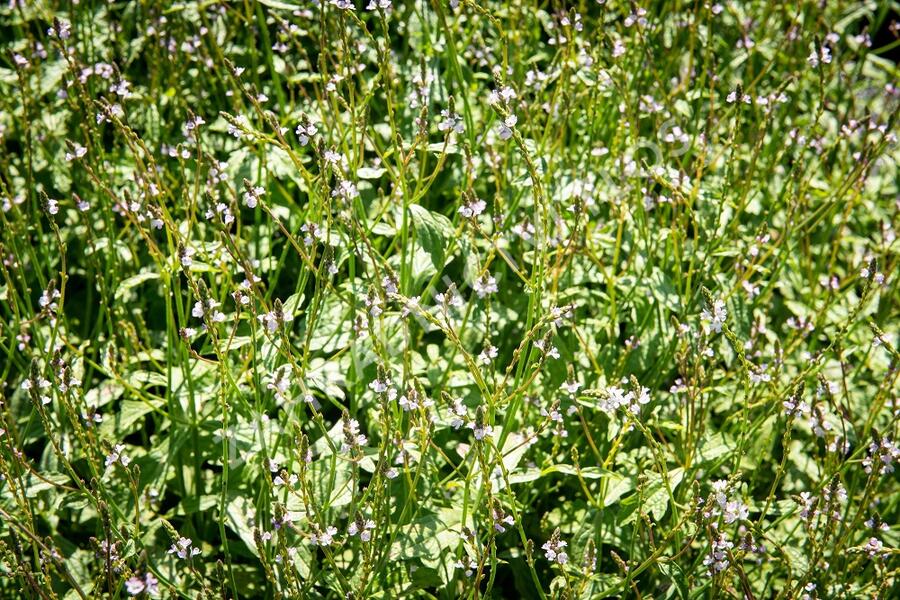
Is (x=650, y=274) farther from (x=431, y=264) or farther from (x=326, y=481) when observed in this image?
(x=326, y=481)

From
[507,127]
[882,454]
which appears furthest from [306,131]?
[882,454]

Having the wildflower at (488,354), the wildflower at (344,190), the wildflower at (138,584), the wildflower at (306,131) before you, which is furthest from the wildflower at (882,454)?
the wildflower at (138,584)

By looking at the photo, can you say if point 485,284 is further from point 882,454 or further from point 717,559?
point 882,454

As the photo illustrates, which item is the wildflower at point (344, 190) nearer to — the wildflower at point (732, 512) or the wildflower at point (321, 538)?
the wildflower at point (321, 538)

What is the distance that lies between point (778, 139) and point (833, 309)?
796mm

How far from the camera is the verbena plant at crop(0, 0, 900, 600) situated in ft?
8.01

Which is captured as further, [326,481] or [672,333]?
[672,333]

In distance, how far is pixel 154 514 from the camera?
117 inches

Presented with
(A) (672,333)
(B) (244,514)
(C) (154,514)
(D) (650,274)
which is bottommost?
(C) (154,514)

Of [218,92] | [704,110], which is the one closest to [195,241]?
[218,92]

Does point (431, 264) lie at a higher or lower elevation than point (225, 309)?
higher

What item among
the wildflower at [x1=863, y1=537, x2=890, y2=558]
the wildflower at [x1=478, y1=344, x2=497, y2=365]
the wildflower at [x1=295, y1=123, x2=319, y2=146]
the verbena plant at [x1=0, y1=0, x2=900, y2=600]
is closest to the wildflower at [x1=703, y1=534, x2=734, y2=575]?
the verbena plant at [x1=0, y1=0, x2=900, y2=600]

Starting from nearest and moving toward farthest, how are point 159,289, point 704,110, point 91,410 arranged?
point 91,410
point 159,289
point 704,110

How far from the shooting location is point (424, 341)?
346cm
